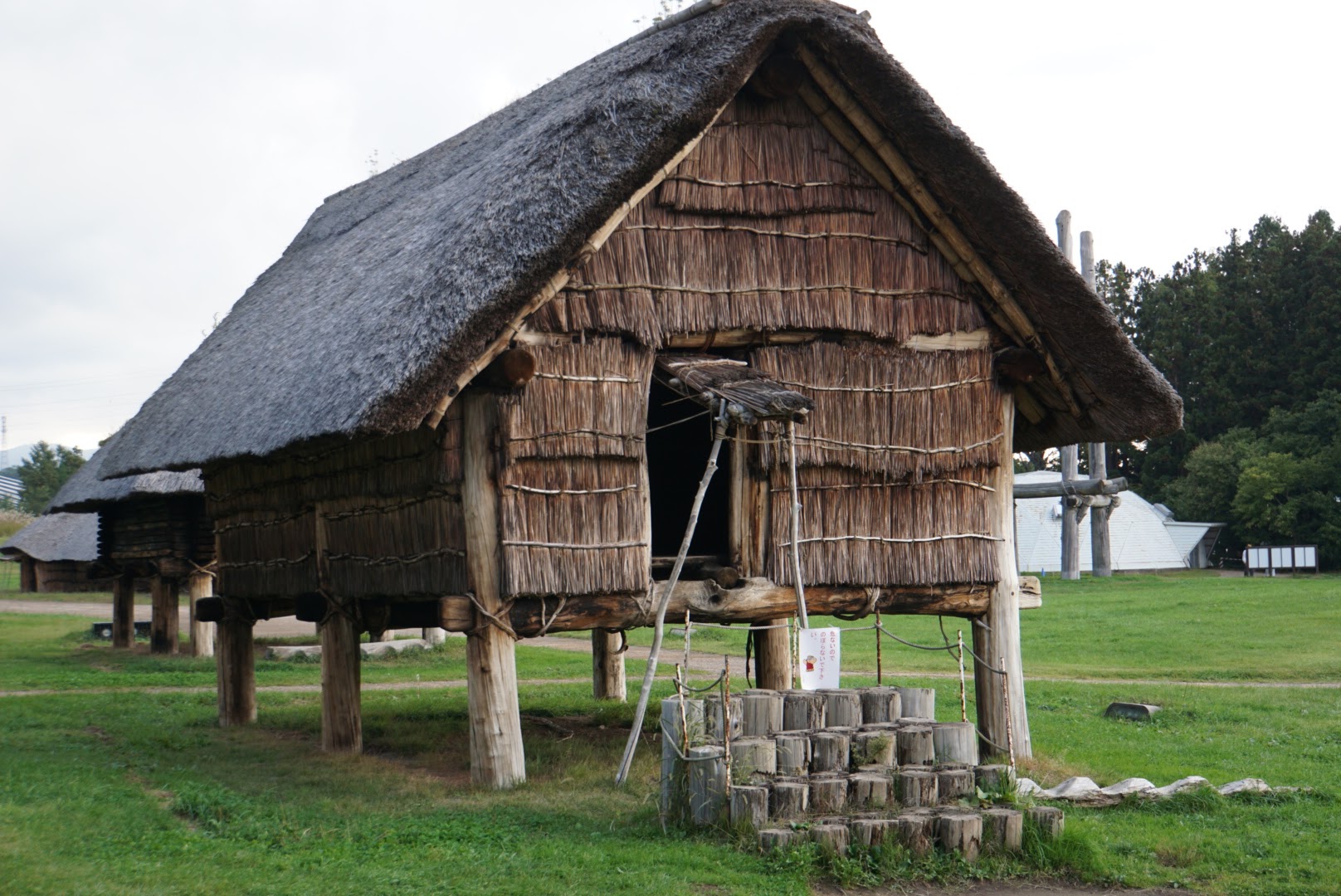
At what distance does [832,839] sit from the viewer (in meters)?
7.13

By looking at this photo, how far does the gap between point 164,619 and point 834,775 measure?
17398 millimetres

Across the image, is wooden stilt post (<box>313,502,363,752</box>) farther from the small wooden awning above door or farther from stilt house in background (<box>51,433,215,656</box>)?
stilt house in background (<box>51,433,215,656</box>)

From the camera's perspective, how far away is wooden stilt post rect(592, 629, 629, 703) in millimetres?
15414

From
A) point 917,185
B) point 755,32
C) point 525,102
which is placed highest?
point 525,102

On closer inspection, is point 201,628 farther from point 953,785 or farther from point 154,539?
point 953,785

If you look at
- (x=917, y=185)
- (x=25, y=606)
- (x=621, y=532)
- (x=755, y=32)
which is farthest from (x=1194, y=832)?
(x=25, y=606)

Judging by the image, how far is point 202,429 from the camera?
11.7 m

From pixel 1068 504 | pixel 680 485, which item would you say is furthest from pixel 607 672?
pixel 1068 504

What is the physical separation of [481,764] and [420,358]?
301 cm

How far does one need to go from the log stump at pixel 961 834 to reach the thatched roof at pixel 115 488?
14.4m

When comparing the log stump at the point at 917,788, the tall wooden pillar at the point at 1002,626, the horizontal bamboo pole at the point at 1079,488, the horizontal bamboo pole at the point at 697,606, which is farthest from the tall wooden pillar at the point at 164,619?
the log stump at the point at 917,788

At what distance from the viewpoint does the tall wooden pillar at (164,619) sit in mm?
22125

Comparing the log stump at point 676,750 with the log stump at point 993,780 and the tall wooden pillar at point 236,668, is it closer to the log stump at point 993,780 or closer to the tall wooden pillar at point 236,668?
the log stump at point 993,780

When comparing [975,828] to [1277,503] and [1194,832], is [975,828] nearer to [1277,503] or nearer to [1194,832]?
[1194,832]
